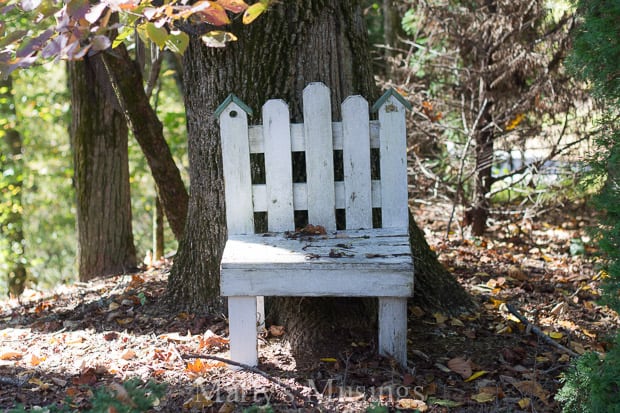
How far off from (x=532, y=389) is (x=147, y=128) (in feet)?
12.2

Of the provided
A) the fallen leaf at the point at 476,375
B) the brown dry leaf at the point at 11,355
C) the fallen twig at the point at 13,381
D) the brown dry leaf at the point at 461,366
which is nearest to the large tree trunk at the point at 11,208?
the brown dry leaf at the point at 11,355

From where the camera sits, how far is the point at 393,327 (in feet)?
10.4

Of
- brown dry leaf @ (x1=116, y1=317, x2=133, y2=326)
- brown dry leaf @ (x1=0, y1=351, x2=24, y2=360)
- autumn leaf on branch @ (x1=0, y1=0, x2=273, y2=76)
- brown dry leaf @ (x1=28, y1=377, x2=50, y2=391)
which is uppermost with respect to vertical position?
autumn leaf on branch @ (x1=0, y1=0, x2=273, y2=76)

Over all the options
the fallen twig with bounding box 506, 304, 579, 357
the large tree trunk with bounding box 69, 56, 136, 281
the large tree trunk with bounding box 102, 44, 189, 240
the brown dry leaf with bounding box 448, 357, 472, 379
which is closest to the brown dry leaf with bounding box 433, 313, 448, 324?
the fallen twig with bounding box 506, 304, 579, 357

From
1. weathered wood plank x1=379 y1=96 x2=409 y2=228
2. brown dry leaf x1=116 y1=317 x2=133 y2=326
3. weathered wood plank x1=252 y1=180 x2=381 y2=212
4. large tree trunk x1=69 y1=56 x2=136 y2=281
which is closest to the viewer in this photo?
weathered wood plank x1=379 y1=96 x2=409 y2=228

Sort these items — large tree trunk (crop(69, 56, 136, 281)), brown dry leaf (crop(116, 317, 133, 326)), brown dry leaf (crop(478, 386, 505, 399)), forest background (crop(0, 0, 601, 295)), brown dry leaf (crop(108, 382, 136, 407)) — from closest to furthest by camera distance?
brown dry leaf (crop(108, 382, 136, 407)) < brown dry leaf (crop(478, 386, 505, 399)) < brown dry leaf (crop(116, 317, 133, 326)) < forest background (crop(0, 0, 601, 295)) < large tree trunk (crop(69, 56, 136, 281))

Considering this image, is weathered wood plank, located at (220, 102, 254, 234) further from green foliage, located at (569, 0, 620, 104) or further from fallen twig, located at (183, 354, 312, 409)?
green foliage, located at (569, 0, 620, 104)

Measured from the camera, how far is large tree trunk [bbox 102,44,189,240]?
17.3ft

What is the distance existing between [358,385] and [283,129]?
52.0 inches

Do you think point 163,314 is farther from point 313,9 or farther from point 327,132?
point 313,9

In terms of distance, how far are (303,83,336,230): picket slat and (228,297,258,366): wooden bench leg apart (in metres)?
0.60

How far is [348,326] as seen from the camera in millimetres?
3609

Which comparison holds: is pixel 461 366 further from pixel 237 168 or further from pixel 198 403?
pixel 237 168

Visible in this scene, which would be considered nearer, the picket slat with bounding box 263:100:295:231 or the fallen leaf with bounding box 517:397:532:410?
the fallen leaf with bounding box 517:397:532:410
